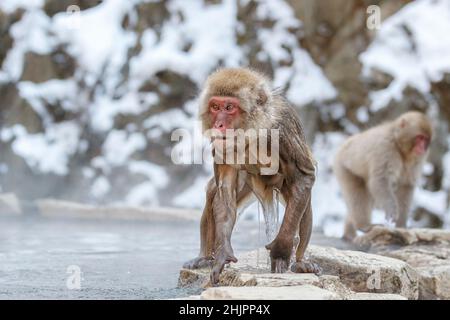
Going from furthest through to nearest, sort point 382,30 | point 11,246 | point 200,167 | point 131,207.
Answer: point 382,30 < point 200,167 < point 131,207 < point 11,246

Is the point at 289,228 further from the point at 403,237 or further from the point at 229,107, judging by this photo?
the point at 403,237

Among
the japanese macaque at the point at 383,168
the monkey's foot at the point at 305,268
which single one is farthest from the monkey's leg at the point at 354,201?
the monkey's foot at the point at 305,268

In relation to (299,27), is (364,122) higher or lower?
lower

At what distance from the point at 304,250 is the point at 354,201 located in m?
3.40

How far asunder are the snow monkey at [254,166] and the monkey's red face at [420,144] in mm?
3512

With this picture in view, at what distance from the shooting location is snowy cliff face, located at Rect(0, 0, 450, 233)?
1016 cm

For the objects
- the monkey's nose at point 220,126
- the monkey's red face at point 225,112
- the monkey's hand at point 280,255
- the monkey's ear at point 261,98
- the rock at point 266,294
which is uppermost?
the monkey's ear at point 261,98

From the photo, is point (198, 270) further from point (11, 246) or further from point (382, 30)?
point (382, 30)

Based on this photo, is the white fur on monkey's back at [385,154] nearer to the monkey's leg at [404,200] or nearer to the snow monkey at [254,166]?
the monkey's leg at [404,200]

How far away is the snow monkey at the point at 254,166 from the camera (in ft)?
12.0

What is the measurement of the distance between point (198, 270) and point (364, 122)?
7444 millimetres

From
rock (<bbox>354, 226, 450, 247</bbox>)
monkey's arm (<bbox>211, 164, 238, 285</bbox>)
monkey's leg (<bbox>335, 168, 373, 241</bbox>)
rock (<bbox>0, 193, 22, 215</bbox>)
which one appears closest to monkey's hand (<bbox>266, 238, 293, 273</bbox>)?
monkey's arm (<bbox>211, 164, 238, 285</bbox>)

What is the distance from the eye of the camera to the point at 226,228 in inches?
148

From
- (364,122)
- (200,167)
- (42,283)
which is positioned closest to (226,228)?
(42,283)
